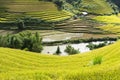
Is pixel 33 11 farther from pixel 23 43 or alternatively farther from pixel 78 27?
pixel 23 43

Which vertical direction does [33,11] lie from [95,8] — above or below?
above

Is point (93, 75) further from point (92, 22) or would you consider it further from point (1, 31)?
point (92, 22)

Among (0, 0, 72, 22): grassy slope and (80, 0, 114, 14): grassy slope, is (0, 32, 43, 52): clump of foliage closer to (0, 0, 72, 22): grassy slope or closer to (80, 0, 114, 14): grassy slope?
(0, 0, 72, 22): grassy slope

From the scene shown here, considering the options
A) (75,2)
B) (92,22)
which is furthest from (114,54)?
(75,2)

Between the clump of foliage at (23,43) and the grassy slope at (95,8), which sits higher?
the clump of foliage at (23,43)

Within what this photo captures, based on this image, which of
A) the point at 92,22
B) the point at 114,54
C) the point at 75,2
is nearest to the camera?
the point at 114,54

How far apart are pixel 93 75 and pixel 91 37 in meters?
108

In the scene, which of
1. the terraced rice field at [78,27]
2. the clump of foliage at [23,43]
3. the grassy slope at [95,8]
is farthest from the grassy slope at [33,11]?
the clump of foliage at [23,43]

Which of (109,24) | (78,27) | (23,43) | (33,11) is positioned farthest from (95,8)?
(23,43)

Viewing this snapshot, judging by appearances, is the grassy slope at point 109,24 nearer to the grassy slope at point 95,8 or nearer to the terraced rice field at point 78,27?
the terraced rice field at point 78,27

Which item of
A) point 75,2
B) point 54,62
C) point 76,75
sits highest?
point 76,75

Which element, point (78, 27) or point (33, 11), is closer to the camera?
point (78, 27)

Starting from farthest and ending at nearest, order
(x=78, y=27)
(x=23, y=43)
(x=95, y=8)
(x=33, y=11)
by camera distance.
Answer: (x=95, y=8) < (x=33, y=11) < (x=78, y=27) < (x=23, y=43)

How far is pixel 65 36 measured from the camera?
5044 inches
